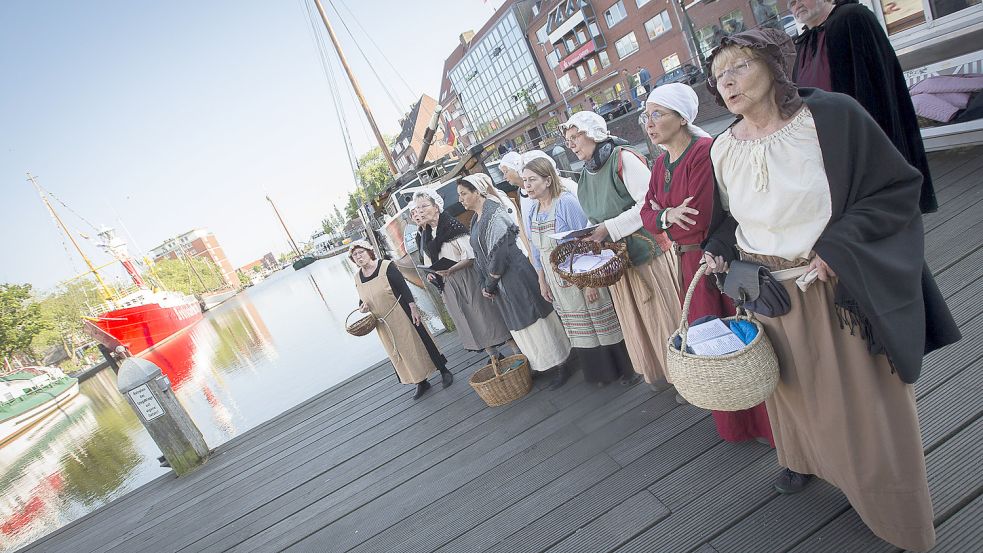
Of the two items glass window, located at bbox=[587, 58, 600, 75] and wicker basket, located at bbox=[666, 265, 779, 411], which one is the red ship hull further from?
glass window, located at bbox=[587, 58, 600, 75]

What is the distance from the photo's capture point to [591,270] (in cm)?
237

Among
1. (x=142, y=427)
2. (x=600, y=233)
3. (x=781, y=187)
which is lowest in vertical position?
(x=142, y=427)

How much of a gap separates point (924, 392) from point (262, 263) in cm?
15915

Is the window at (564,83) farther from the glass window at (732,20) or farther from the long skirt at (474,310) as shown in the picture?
the long skirt at (474,310)


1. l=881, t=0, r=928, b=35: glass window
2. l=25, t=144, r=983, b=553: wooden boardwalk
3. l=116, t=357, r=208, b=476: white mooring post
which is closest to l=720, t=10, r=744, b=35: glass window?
l=881, t=0, r=928, b=35: glass window

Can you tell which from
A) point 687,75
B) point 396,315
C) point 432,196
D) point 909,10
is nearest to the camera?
point 432,196

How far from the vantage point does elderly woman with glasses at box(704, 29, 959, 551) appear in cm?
122

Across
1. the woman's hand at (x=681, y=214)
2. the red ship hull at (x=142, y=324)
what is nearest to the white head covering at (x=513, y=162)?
the woman's hand at (x=681, y=214)

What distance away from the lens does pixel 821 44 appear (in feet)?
7.89

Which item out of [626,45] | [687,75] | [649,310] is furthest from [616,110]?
[649,310]

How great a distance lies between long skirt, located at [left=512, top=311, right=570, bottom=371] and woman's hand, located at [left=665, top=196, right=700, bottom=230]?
1.77 metres

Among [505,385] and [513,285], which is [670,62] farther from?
[505,385]

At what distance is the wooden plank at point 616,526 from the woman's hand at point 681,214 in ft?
4.15

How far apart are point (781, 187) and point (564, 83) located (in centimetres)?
3785
